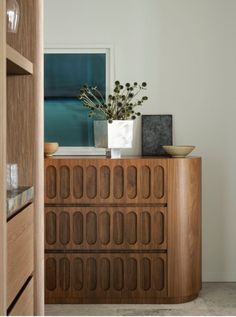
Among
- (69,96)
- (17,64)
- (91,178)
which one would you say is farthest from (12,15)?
(69,96)

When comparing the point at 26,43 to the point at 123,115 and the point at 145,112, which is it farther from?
the point at 145,112

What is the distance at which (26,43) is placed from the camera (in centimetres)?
184

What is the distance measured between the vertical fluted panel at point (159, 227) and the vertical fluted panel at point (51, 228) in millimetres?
661

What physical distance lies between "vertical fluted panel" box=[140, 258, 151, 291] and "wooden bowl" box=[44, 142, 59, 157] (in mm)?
955

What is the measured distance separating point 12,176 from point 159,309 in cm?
241

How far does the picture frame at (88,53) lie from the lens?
4426mm

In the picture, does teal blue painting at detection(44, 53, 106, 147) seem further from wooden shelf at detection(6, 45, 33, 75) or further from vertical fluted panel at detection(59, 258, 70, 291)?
wooden shelf at detection(6, 45, 33, 75)

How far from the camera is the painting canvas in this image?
442 centimetres

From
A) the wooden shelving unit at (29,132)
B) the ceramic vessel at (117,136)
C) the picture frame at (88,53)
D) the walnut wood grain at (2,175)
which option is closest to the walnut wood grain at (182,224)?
the ceramic vessel at (117,136)

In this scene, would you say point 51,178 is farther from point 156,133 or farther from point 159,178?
point 156,133

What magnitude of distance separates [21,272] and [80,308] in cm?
232

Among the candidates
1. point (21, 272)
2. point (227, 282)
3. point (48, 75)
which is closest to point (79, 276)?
point (227, 282)

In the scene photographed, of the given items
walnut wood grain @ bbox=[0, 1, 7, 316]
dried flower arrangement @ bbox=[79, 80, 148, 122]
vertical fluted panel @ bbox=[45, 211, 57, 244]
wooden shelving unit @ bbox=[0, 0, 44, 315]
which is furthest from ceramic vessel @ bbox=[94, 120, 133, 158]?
walnut wood grain @ bbox=[0, 1, 7, 316]

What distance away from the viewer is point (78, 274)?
13.0 feet
